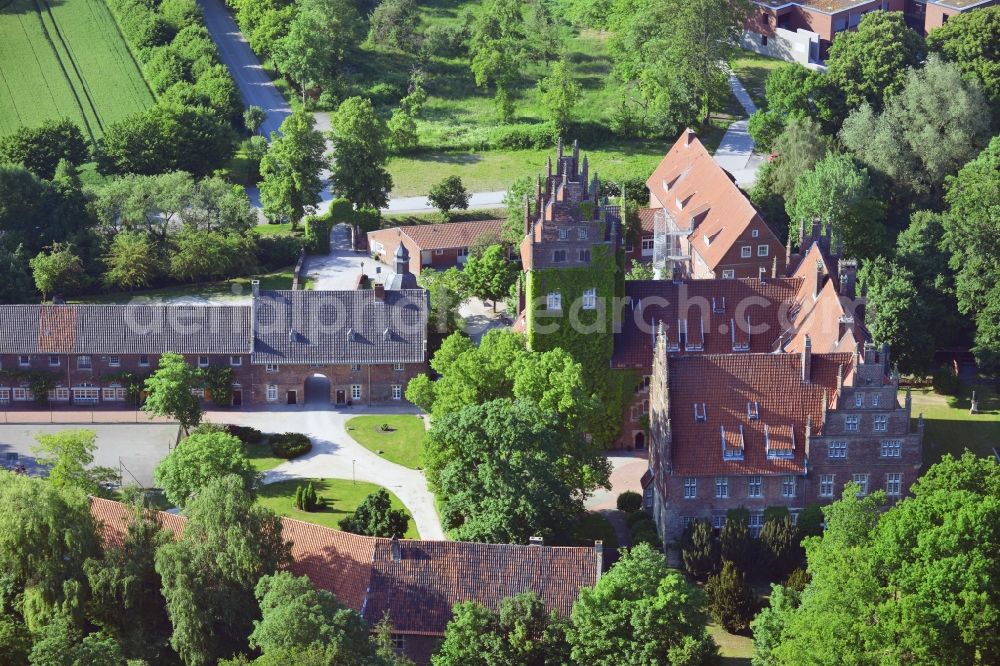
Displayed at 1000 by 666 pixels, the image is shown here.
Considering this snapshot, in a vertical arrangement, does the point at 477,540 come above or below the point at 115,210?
below

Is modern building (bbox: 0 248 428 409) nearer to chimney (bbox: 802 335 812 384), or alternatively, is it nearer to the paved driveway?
the paved driveway

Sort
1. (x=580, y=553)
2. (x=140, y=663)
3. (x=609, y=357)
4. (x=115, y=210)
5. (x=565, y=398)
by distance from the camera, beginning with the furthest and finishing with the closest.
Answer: (x=115, y=210) < (x=609, y=357) < (x=565, y=398) < (x=580, y=553) < (x=140, y=663)

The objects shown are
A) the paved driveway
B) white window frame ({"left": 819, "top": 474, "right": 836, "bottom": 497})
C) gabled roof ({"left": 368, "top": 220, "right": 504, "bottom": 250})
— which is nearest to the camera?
white window frame ({"left": 819, "top": 474, "right": 836, "bottom": 497})

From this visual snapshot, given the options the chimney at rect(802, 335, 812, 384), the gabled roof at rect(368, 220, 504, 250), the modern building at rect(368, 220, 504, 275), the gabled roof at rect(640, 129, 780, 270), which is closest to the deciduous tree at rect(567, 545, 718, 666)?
the chimney at rect(802, 335, 812, 384)

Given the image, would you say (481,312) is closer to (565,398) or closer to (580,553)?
(565,398)

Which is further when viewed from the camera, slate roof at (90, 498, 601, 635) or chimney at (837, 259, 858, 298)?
chimney at (837, 259, 858, 298)

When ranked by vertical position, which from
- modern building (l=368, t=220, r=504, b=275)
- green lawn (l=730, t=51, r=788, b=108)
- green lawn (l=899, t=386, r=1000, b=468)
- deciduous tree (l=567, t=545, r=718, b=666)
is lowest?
deciduous tree (l=567, t=545, r=718, b=666)

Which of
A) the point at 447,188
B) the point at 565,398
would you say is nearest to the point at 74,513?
the point at 565,398

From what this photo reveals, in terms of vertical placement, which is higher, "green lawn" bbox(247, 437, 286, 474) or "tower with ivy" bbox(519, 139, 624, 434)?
"tower with ivy" bbox(519, 139, 624, 434)
